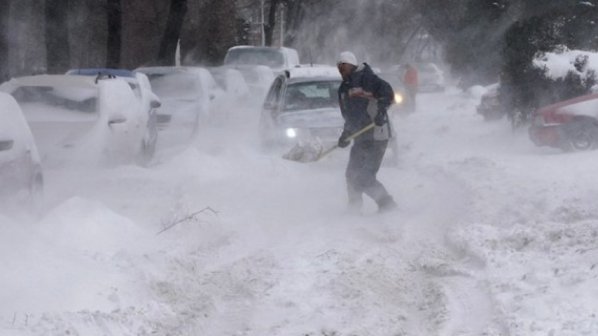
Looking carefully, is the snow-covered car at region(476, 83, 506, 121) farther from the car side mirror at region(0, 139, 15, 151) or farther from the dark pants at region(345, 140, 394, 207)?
the car side mirror at region(0, 139, 15, 151)

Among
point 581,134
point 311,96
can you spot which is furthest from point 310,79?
point 581,134

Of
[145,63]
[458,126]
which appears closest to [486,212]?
[458,126]

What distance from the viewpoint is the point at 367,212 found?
10.9 m

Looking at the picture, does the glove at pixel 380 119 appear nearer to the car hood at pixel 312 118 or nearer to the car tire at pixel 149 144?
the car hood at pixel 312 118

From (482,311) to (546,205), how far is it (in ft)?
11.5

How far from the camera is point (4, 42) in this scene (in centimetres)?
2505

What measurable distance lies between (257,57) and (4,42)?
846cm

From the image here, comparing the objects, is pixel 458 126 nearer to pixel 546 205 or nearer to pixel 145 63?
pixel 546 205

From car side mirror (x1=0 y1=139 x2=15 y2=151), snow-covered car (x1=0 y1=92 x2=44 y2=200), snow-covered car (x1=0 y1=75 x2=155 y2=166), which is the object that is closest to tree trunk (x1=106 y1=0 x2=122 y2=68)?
snow-covered car (x1=0 y1=75 x2=155 y2=166)

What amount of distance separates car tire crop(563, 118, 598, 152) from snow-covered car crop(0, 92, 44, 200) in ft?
26.5

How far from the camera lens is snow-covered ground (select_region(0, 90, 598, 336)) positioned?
6.61 meters

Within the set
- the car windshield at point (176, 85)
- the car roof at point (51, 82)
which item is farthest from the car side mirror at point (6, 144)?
the car windshield at point (176, 85)

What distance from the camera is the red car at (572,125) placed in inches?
593

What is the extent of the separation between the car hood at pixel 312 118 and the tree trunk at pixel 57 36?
32.7 feet
